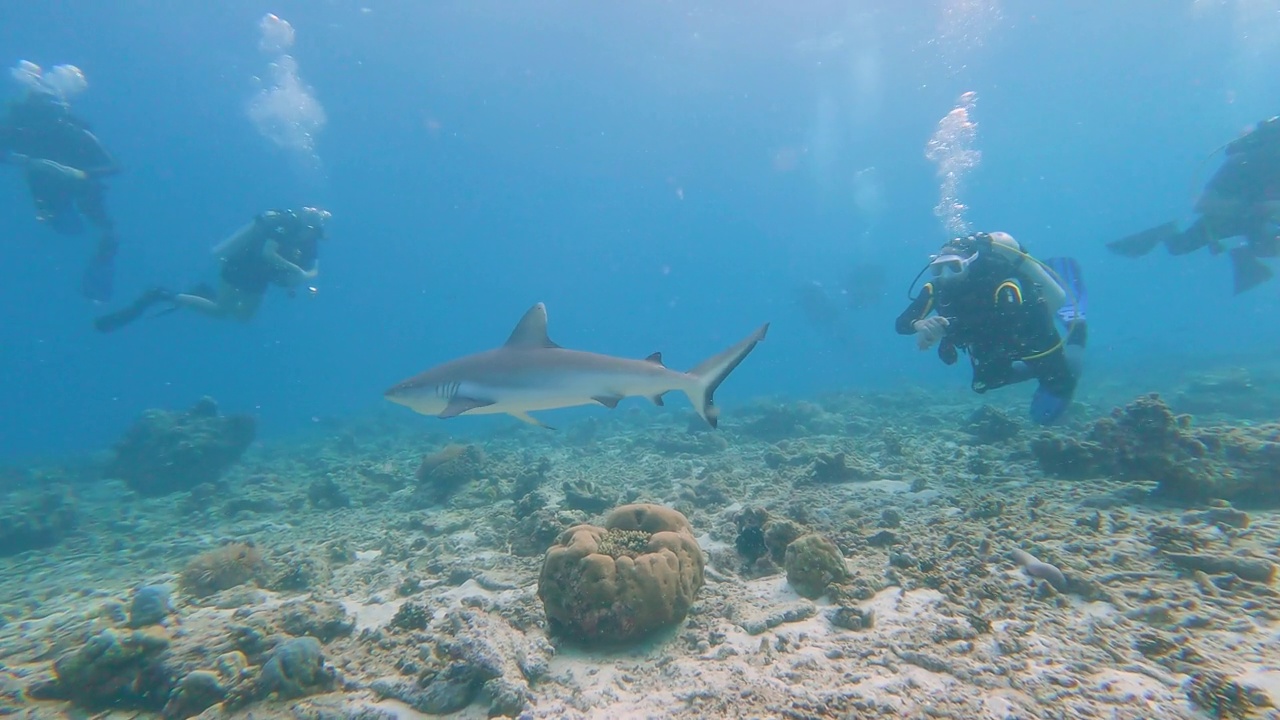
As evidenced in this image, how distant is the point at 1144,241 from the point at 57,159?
37919 mm

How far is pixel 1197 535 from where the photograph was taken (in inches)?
175

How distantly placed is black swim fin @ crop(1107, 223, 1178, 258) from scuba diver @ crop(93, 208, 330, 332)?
25.2 meters

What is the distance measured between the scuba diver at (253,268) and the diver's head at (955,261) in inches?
686

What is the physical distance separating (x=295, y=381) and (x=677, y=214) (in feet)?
426

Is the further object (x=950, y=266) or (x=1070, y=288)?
(x=1070, y=288)

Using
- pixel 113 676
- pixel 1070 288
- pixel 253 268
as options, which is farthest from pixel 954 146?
pixel 113 676

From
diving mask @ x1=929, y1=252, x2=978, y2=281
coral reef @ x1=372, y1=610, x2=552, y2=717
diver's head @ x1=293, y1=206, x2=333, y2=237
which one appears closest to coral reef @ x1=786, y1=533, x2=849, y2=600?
coral reef @ x1=372, y1=610, x2=552, y2=717

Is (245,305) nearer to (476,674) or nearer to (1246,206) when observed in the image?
(476,674)

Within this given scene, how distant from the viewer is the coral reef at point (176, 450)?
13.4m

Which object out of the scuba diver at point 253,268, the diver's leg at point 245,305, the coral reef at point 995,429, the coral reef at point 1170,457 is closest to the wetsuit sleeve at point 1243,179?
the coral reef at point 1170,457

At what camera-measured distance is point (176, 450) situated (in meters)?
13.5

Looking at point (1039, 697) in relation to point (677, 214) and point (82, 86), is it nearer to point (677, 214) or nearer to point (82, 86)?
point (82, 86)

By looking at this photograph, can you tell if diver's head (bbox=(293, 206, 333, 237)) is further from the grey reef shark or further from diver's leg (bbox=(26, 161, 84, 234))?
the grey reef shark

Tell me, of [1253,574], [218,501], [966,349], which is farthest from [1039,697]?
[218,501]
